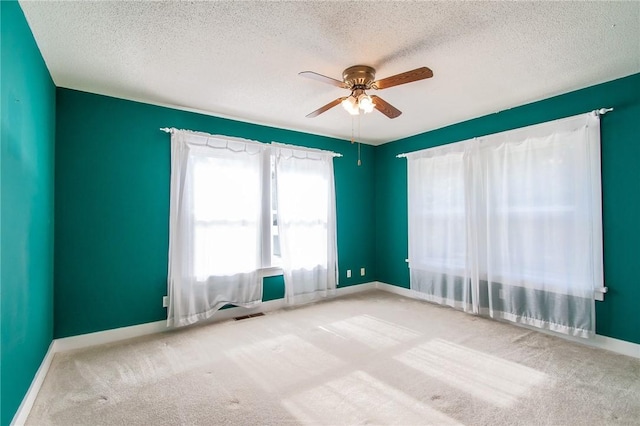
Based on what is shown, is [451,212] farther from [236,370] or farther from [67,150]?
[67,150]

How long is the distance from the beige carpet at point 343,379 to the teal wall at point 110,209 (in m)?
0.40

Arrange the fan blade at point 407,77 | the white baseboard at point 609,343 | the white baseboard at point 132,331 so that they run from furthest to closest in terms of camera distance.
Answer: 1. the white baseboard at point 132,331
2. the white baseboard at point 609,343
3. the fan blade at point 407,77

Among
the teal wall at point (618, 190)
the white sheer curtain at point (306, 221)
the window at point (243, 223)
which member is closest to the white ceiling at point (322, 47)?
the teal wall at point (618, 190)

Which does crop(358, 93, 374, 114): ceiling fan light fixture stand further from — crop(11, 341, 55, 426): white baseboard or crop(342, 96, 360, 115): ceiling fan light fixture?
crop(11, 341, 55, 426): white baseboard

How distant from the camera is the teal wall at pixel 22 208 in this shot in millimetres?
1598

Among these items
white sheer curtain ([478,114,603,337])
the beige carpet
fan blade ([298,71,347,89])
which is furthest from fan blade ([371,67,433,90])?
the beige carpet

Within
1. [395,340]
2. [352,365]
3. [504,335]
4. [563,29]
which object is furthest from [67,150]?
[504,335]

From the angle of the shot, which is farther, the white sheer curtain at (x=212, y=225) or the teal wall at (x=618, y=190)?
the white sheer curtain at (x=212, y=225)

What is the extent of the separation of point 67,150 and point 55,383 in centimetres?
200

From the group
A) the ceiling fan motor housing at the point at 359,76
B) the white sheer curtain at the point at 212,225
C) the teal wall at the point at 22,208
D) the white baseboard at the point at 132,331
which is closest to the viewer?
the teal wall at the point at 22,208

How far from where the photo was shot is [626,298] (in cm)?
267

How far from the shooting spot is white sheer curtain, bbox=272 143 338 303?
4055 mm

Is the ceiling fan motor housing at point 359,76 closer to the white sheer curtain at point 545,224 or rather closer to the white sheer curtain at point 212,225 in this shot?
the white sheer curtain at point 212,225

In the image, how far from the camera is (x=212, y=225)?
350 centimetres
